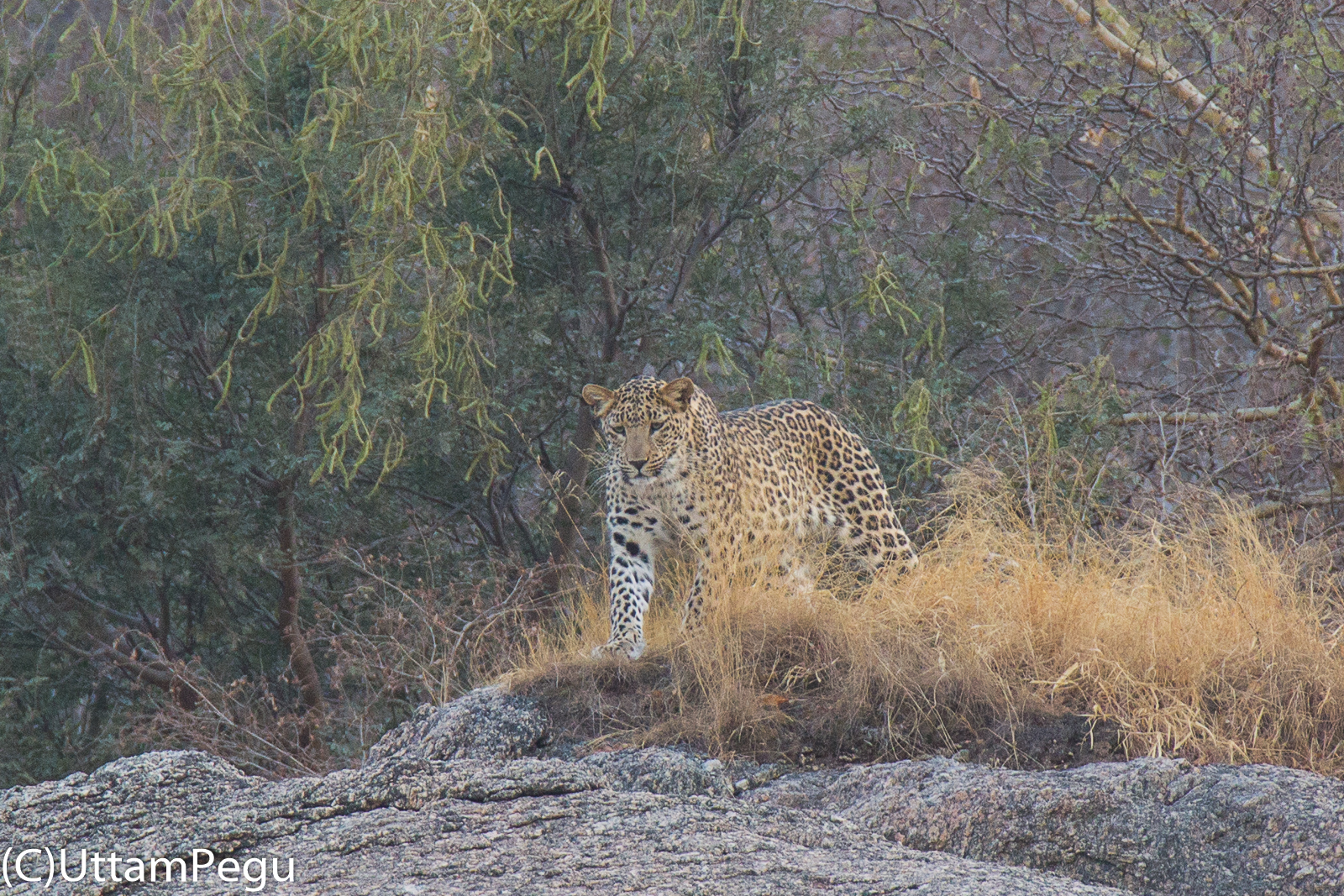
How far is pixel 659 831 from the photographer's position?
4156mm

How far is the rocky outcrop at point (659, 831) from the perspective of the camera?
3912 mm

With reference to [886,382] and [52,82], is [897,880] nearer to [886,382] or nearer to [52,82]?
[886,382]

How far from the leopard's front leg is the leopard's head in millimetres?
233

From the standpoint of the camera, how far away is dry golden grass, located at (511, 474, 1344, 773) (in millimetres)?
5613

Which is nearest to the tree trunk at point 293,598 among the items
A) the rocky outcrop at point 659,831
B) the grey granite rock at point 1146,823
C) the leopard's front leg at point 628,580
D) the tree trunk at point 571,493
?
the tree trunk at point 571,493

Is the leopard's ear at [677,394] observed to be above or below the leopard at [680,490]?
above

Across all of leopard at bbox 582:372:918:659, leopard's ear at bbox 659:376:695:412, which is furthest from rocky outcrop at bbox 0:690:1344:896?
leopard's ear at bbox 659:376:695:412

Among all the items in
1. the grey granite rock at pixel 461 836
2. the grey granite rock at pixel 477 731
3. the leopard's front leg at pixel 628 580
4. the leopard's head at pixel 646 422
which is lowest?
the grey granite rock at pixel 477 731

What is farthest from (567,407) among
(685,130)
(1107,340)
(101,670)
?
(1107,340)

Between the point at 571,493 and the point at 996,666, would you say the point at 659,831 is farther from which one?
the point at 571,493

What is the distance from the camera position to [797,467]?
818cm

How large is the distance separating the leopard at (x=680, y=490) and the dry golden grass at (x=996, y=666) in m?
0.34

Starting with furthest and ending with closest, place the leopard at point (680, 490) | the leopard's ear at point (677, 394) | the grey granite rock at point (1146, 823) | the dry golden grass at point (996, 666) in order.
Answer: the leopard's ear at point (677, 394) → the leopard at point (680, 490) → the dry golden grass at point (996, 666) → the grey granite rock at point (1146, 823)

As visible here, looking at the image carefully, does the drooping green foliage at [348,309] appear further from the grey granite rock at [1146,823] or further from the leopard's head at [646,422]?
the grey granite rock at [1146,823]
